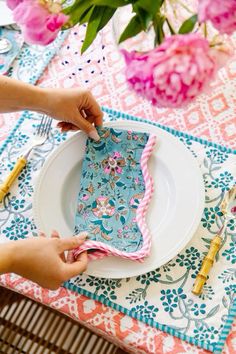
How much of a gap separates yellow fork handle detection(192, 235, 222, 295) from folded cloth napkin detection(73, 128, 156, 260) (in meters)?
0.09

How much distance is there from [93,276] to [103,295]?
0.11ft

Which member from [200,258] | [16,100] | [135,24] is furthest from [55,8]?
[200,258]

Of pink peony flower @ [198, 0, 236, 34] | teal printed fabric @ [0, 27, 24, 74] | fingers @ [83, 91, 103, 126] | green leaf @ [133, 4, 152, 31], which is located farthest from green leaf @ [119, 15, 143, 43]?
teal printed fabric @ [0, 27, 24, 74]

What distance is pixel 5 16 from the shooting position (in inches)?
46.8

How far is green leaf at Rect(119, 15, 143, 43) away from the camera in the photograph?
66 centimetres

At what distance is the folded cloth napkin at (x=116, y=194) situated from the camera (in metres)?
0.84

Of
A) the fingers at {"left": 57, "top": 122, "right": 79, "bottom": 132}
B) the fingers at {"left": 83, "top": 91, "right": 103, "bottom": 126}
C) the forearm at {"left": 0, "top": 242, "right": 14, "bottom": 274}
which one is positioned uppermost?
the fingers at {"left": 83, "top": 91, "right": 103, "bottom": 126}

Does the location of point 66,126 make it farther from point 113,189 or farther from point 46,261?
point 46,261

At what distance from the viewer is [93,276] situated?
33.4 inches

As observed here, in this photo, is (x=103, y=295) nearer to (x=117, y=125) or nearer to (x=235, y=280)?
(x=235, y=280)

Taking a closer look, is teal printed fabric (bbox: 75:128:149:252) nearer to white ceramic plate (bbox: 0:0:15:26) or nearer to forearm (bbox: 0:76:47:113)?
forearm (bbox: 0:76:47:113)

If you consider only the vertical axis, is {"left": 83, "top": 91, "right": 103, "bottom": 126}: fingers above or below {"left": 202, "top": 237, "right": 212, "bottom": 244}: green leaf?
above

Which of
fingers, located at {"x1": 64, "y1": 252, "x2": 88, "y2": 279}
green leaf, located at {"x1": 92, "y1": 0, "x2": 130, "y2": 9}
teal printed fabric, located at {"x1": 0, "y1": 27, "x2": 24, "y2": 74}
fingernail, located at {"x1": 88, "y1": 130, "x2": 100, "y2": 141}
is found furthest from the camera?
teal printed fabric, located at {"x1": 0, "y1": 27, "x2": 24, "y2": 74}

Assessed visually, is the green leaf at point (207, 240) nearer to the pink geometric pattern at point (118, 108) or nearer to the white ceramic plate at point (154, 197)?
the white ceramic plate at point (154, 197)
